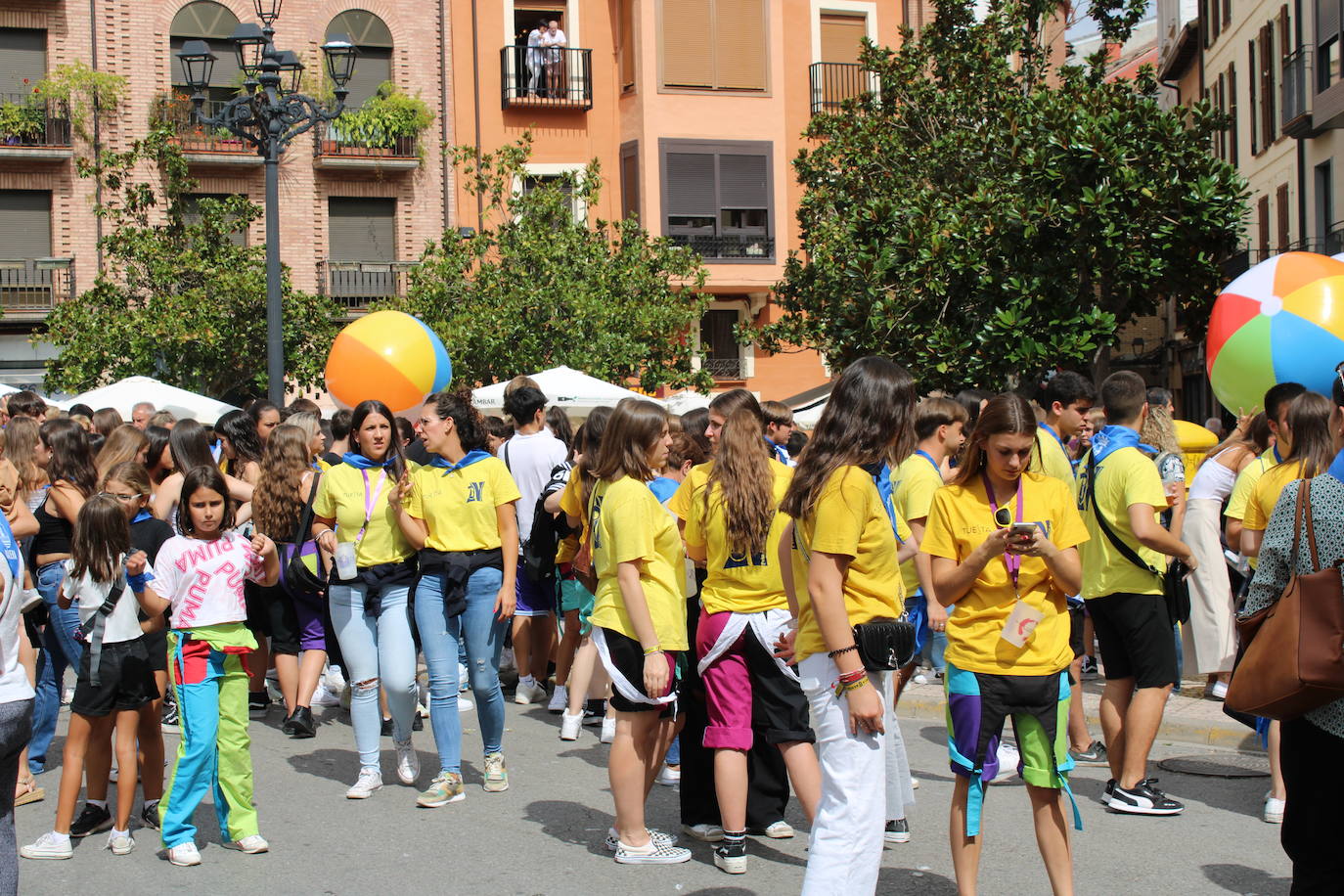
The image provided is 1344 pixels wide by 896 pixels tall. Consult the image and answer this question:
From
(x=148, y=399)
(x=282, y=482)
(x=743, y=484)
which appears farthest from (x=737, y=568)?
(x=148, y=399)

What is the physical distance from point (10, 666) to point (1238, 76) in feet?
102

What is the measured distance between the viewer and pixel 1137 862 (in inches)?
235

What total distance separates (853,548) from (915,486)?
298cm

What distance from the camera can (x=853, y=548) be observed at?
4.52 m

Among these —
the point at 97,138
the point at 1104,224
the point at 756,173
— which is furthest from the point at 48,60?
the point at 1104,224

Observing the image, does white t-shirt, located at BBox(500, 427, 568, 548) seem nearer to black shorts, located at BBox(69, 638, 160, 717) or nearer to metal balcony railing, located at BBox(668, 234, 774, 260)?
black shorts, located at BBox(69, 638, 160, 717)

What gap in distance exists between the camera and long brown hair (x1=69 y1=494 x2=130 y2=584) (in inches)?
245

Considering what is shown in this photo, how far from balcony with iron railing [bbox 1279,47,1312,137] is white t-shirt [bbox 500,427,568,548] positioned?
1941cm

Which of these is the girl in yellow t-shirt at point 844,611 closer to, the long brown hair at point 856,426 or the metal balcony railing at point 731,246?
the long brown hair at point 856,426

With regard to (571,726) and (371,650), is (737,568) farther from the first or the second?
(571,726)

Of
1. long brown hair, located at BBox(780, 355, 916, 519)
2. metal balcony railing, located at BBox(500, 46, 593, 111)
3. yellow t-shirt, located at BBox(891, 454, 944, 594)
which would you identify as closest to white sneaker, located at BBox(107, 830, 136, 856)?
long brown hair, located at BBox(780, 355, 916, 519)

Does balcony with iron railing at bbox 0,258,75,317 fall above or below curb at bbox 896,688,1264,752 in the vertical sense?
above

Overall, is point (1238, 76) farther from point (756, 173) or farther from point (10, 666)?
point (10, 666)

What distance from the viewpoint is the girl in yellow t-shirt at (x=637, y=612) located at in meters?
5.93
